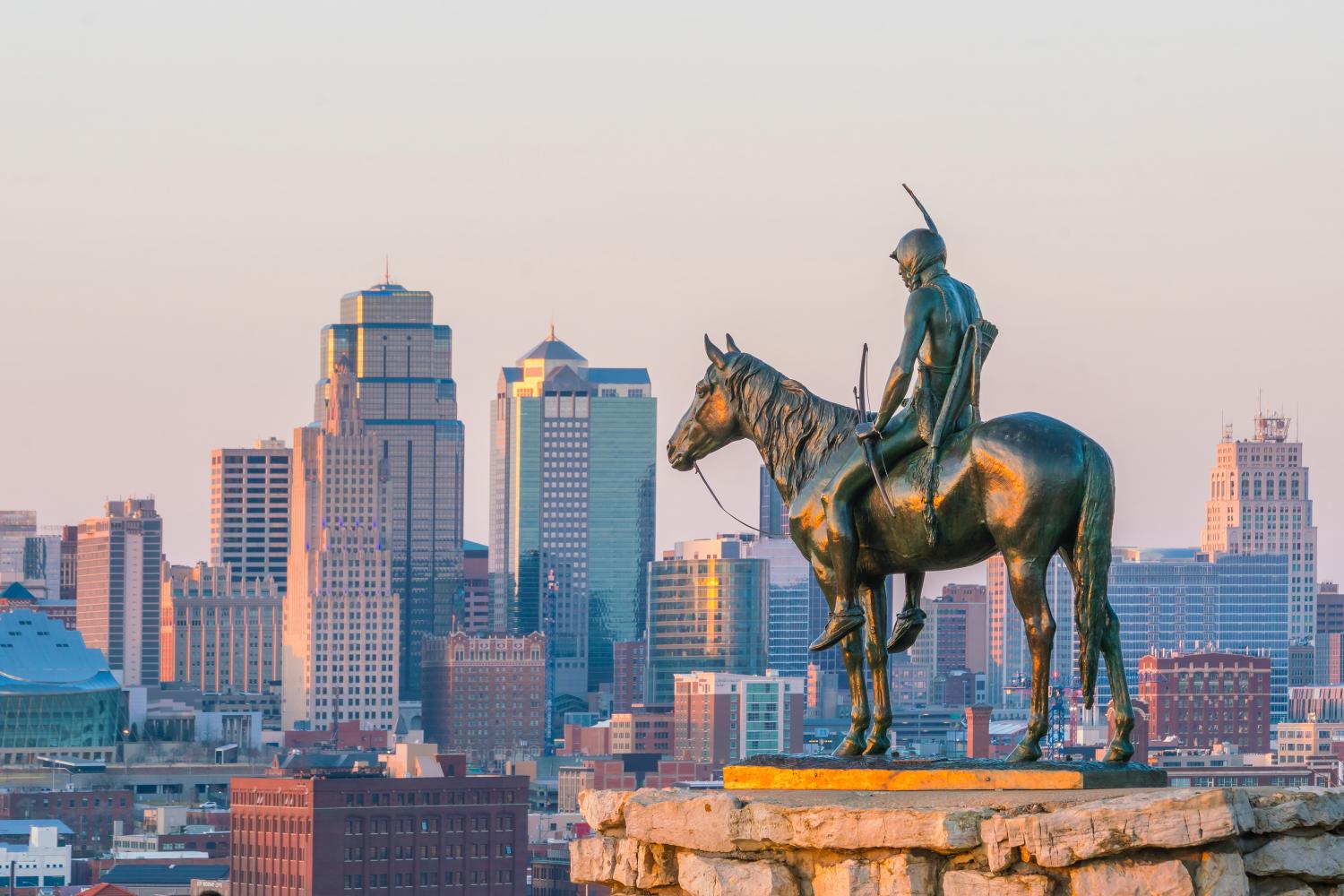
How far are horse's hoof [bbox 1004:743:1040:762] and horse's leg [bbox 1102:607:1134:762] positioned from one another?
213 mm


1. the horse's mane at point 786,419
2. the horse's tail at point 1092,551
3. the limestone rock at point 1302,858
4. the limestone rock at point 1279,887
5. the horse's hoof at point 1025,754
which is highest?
the horse's mane at point 786,419

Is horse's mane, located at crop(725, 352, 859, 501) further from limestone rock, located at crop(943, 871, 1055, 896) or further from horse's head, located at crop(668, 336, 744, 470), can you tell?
limestone rock, located at crop(943, 871, 1055, 896)

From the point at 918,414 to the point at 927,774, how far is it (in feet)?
4.32

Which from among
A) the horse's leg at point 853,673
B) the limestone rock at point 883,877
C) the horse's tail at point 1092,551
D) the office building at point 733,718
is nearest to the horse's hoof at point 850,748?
the horse's leg at point 853,673

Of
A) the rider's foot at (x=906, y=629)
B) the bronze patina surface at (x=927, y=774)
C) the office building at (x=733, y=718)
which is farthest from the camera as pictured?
the office building at (x=733, y=718)

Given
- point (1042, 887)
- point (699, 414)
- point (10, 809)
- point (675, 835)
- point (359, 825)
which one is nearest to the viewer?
point (1042, 887)

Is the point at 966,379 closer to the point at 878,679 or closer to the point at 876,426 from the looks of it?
the point at 876,426

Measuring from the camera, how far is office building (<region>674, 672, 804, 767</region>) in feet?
629

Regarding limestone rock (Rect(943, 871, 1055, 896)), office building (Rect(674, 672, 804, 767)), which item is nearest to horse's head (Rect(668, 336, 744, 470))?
limestone rock (Rect(943, 871, 1055, 896))

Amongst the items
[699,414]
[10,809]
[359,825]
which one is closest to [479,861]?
[359,825]

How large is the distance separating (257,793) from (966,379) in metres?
119

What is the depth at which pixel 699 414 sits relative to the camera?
476 inches

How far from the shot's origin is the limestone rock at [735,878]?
988cm

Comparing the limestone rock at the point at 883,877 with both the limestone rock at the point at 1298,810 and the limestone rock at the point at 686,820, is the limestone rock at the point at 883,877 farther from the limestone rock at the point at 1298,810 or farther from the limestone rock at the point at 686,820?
the limestone rock at the point at 1298,810
